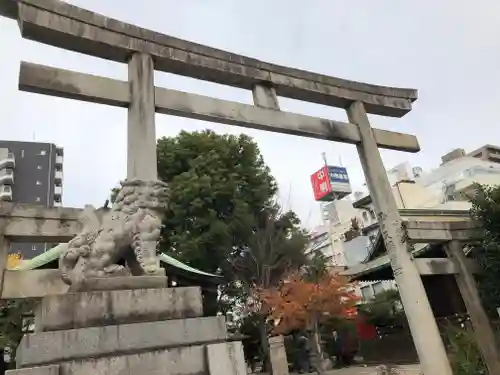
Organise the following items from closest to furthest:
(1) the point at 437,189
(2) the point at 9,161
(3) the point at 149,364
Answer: (3) the point at 149,364, (1) the point at 437,189, (2) the point at 9,161

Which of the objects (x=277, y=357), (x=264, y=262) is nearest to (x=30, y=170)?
(x=264, y=262)

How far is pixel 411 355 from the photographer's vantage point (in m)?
15.9

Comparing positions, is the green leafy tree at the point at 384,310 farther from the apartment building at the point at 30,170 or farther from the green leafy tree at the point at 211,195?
the apartment building at the point at 30,170

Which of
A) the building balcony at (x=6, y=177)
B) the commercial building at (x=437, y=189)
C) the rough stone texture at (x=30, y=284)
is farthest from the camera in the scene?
the building balcony at (x=6, y=177)

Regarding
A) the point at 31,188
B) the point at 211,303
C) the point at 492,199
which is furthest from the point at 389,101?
the point at 31,188

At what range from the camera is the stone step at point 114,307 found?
3.52 m

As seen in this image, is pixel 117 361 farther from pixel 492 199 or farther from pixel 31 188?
pixel 31 188

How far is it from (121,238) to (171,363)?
1.38m

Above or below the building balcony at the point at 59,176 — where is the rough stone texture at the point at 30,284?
below

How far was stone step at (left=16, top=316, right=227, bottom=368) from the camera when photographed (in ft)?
10.8

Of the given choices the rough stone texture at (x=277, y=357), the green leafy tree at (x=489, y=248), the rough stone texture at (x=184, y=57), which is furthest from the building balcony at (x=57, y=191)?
the green leafy tree at (x=489, y=248)

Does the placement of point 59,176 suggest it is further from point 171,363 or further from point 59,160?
point 171,363

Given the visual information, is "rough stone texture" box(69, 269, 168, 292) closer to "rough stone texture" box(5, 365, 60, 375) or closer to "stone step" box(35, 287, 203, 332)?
"stone step" box(35, 287, 203, 332)

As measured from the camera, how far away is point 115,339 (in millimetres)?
3541
